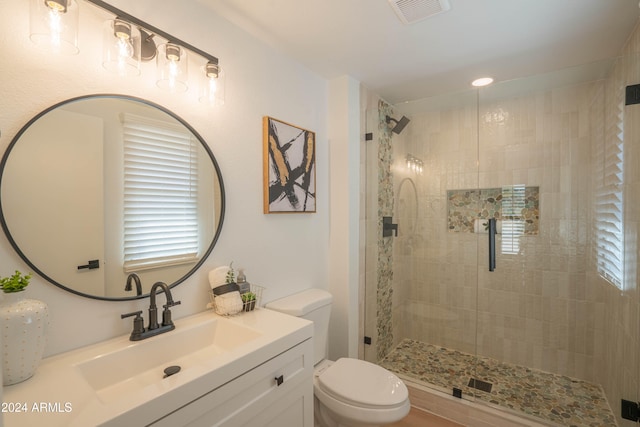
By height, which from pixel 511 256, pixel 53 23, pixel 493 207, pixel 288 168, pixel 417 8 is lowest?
pixel 511 256

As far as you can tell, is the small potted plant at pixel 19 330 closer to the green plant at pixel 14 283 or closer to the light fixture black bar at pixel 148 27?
the green plant at pixel 14 283

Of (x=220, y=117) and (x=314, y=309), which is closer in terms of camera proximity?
(x=220, y=117)

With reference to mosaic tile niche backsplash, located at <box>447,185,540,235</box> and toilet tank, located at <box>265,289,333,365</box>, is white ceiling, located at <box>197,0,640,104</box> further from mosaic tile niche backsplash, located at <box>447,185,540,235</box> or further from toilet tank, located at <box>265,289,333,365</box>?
toilet tank, located at <box>265,289,333,365</box>

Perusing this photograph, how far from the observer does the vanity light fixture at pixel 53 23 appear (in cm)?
99

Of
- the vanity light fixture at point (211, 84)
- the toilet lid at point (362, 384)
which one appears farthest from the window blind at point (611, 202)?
the vanity light fixture at point (211, 84)

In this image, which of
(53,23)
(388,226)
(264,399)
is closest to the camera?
(53,23)

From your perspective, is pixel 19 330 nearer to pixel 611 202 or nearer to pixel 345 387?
pixel 345 387

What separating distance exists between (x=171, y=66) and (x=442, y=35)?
59.8 inches

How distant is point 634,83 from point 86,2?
2664mm

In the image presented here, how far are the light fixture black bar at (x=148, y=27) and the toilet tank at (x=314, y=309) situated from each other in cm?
139

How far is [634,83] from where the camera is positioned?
1.62 m

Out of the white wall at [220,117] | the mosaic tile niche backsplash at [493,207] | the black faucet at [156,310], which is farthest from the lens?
the mosaic tile niche backsplash at [493,207]

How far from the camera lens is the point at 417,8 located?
1.53m

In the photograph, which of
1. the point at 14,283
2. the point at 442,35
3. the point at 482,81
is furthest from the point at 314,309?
the point at 482,81
